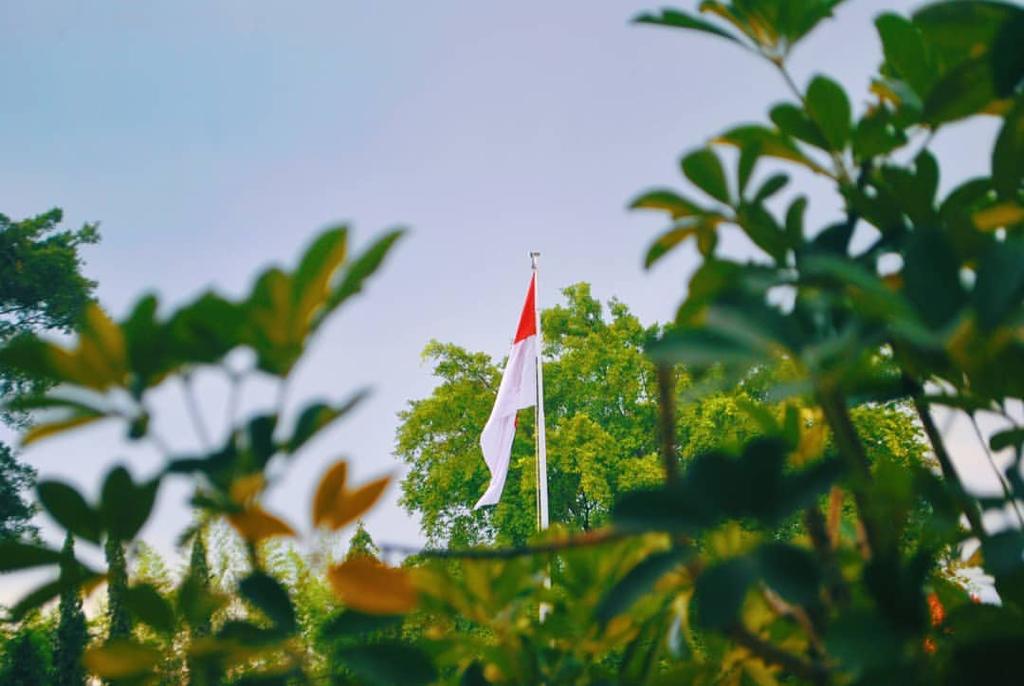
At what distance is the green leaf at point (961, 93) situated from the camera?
0.55m

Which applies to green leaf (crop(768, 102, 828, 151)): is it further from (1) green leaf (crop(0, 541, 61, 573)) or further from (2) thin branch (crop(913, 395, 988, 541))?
(1) green leaf (crop(0, 541, 61, 573))

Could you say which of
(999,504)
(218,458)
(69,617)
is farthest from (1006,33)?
(69,617)

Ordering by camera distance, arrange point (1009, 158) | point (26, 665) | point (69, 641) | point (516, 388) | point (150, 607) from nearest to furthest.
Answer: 1. point (150, 607)
2. point (1009, 158)
3. point (516, 388)
4. point (26, 665)
5. point (69, 641)

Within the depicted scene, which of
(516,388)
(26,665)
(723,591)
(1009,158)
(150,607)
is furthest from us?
(26,665)

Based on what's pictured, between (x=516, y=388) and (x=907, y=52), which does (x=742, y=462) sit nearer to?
(x=907, y=52)

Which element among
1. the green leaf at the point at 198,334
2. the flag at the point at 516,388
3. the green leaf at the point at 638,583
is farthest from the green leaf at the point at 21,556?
the flag at the point at 516,388

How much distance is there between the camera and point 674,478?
0.41 metres

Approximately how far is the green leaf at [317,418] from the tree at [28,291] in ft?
61.9

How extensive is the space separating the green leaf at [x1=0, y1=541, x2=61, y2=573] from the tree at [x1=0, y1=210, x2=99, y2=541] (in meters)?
18.7

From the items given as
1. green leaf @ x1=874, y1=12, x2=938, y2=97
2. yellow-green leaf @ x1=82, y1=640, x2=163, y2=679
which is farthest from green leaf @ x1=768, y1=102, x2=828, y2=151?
yellow-green leaf @ x1=82, y1=640, x2=163, y2=679

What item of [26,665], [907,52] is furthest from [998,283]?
[26,665]

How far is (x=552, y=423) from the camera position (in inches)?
788

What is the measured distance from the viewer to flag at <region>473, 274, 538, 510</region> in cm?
1130

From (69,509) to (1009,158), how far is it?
0.67m
